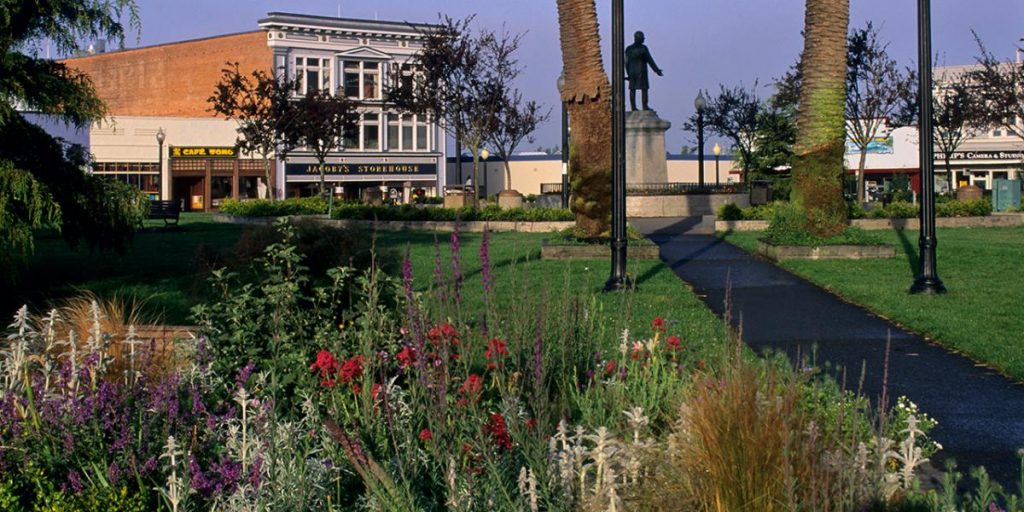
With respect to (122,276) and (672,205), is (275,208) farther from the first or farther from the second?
(122,276)

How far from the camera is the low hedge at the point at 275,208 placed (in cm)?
4019

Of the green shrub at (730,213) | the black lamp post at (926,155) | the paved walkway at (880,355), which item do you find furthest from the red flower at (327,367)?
the green shrub at (730,213)

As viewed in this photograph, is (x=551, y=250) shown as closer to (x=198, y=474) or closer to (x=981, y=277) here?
(x=981, y=277)

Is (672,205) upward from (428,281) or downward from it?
upward

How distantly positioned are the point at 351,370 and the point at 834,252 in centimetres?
1439

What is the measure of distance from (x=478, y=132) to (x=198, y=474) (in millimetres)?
41893

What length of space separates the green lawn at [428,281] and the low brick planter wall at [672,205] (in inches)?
455

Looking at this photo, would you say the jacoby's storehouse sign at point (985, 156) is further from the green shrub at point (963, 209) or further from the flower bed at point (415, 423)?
the flower bed at point (415, 423)

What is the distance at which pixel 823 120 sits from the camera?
2011cm

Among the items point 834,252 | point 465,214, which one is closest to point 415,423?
point 834,252

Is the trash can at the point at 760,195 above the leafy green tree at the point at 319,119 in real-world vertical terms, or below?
below

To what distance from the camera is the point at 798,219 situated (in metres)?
20.1

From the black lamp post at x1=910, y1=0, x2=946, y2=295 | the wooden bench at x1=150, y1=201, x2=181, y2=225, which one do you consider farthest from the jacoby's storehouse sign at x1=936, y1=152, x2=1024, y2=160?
the black lamp post at x1=910, y1=0, x2=946, y2=295

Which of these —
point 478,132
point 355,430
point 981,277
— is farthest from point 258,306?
point 478,132
